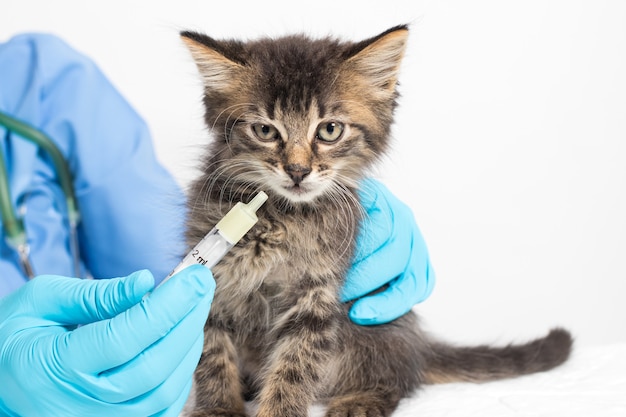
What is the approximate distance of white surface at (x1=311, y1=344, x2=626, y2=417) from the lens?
61.0 inches

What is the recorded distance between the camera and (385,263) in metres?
1.77

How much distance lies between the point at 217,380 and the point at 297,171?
54cm

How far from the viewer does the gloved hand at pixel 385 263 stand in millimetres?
1667

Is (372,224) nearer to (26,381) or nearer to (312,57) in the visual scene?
(312,57)

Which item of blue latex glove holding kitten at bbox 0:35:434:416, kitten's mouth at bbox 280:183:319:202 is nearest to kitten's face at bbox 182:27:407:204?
kitten's mouth at bbox 280:183:319:202

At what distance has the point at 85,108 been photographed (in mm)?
2279

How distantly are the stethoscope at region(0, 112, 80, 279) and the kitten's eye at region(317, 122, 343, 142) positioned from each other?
3.59 ft

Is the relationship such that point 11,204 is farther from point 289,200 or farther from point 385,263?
point 385,263

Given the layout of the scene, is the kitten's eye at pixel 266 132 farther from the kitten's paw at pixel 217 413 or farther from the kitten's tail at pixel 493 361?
the kitten's tail at pixel 493 361

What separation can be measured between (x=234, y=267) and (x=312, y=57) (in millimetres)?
519

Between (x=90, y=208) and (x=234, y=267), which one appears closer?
(x=234, y=267)

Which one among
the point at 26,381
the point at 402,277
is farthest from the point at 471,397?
the point at 26,381

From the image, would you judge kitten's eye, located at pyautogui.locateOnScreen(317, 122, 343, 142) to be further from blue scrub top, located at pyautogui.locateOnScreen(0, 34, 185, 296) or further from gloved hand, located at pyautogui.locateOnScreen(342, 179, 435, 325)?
blue scrub top, located at pyautogui.locateOnScreen(0, 34, 185, 296)

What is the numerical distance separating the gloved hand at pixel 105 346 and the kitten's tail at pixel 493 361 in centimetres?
81
